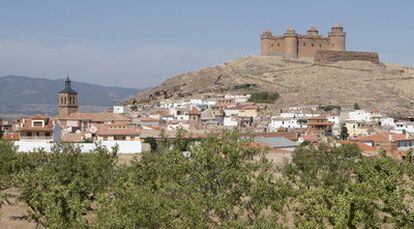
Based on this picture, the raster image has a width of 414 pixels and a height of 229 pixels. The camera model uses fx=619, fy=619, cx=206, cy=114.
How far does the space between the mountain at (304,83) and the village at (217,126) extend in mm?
8948

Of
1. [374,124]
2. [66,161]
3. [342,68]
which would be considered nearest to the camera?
[66,161]

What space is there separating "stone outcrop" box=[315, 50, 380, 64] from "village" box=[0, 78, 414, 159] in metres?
29.7

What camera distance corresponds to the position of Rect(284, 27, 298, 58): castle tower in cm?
14325

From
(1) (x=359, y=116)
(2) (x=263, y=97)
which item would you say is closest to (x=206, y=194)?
(1) (x=359, y=116)

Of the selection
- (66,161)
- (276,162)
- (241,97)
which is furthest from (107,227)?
(241,97)

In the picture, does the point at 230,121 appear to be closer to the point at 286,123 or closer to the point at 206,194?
the point at 286,123

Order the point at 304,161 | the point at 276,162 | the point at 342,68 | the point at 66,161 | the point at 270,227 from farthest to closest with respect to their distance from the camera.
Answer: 1. the point at 342,68
2. the point at 276,162
3. the point at 304,161
4. the point at 66,161
5. the point at 270,227

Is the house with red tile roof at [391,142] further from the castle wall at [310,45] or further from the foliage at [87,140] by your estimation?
the castle wall at [310,45]

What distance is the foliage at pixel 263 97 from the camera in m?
116

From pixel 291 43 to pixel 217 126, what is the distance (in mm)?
64731

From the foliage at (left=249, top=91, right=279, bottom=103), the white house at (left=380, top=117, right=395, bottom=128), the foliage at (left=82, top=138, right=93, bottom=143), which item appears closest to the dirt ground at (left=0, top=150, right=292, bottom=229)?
the foliage at (left=82, top=138, right=93, bottom=143)

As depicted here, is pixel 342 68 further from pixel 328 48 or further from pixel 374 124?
pixel 374 124

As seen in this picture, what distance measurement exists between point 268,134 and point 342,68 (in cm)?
6844

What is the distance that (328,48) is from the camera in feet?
486
